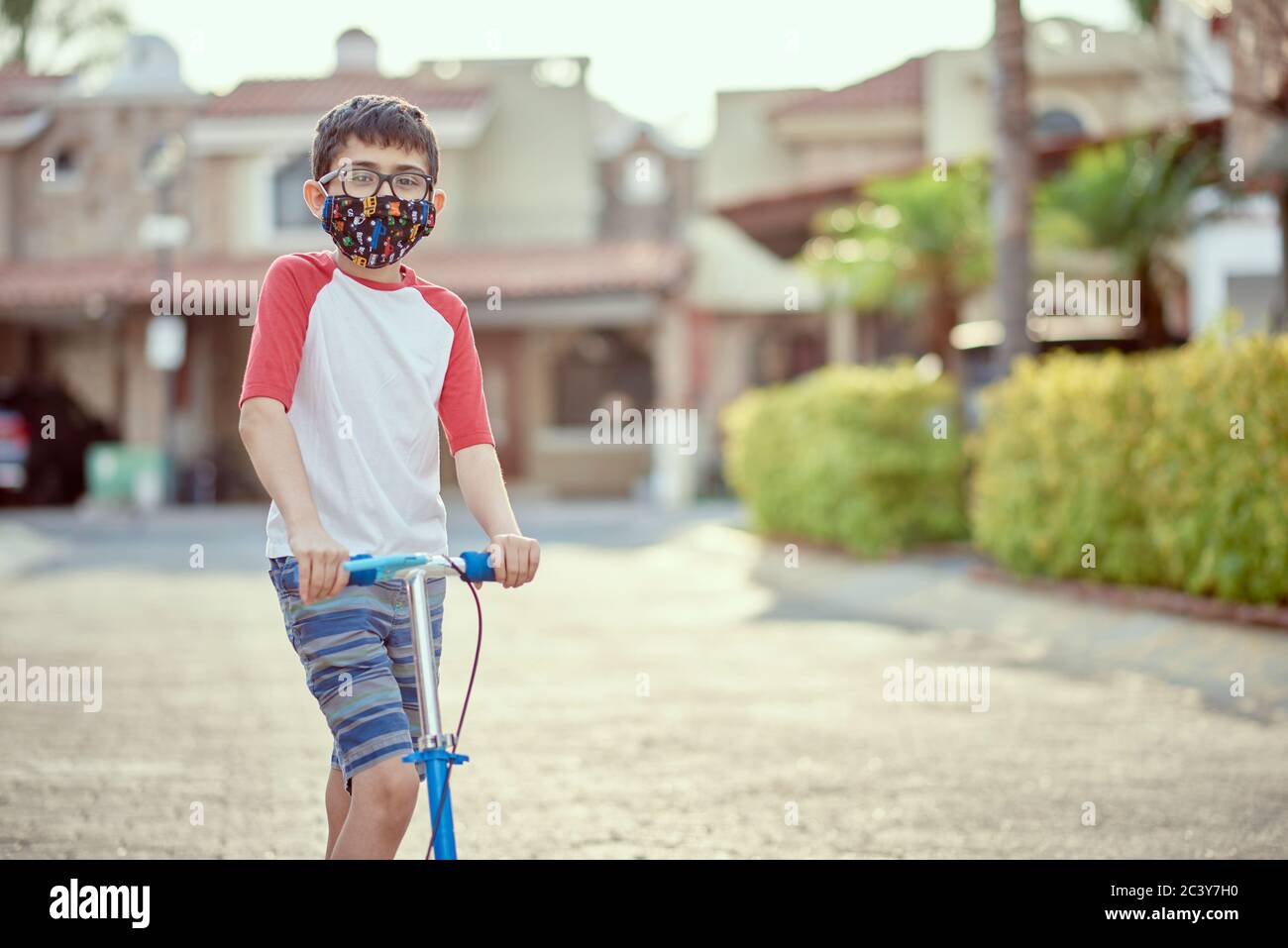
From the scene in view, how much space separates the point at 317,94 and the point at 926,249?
1747 centimetres

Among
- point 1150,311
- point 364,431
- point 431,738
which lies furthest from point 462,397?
point 1150,311

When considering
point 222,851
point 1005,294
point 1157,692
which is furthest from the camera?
point 1005,294

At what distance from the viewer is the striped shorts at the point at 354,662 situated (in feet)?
10.8

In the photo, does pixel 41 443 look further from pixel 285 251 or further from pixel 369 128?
pixel 369 128

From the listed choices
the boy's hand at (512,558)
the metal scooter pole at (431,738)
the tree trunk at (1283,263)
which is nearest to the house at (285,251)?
the tree trunk at (1283,263)

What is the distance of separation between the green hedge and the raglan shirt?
7.27m

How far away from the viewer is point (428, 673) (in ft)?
10.3

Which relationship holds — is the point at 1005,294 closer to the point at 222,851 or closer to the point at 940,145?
the point at 222,851

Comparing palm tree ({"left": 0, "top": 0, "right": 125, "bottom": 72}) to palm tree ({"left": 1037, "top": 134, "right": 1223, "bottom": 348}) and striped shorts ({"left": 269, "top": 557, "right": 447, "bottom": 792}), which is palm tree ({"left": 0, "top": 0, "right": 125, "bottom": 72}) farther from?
striped shorts ({"left": 269, "top": 557, "right": 447, "bottom": 792})

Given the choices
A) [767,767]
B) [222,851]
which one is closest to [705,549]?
[767,767]

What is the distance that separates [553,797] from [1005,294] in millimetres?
10098

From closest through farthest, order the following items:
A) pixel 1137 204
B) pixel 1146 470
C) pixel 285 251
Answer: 1. pixel 1146 470
2. pixel 1137 204
3. pixel 285 251

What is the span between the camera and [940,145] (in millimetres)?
32281

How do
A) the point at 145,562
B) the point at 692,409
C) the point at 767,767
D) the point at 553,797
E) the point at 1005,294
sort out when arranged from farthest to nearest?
the point at 692,409, the point at 145,562, the point at 1005,294, the point at 767,767, the point at 553,797
